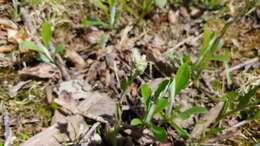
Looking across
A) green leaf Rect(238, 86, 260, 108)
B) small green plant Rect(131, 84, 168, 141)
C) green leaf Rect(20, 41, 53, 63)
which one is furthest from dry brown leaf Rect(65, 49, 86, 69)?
green leaf Rect(238, 86, 260, 108)

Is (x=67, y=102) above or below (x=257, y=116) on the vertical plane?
above

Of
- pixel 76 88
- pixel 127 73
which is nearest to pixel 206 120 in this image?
pixel 127 73

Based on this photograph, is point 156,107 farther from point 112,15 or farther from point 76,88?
point 112,15

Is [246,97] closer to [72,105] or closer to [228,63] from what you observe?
[228,63]

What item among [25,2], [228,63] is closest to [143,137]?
[228,63]

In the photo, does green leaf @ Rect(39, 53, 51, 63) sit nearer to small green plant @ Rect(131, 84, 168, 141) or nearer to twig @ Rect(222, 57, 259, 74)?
small green plant @ Rect(131, 84, 168, 141)
